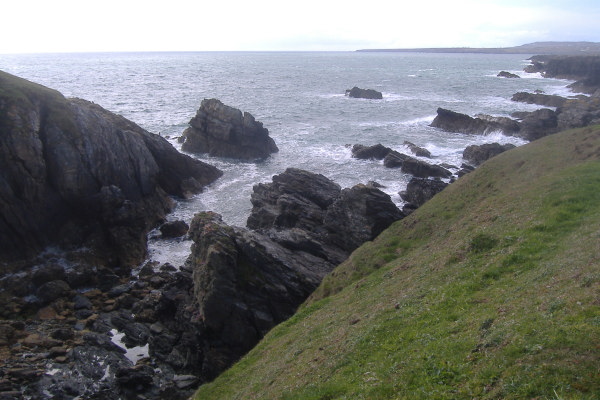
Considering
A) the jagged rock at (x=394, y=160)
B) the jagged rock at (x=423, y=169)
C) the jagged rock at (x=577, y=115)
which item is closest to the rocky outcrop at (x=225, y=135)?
the jagged rock at (x=394, y=160)

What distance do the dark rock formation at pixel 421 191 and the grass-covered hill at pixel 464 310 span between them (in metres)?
14.1

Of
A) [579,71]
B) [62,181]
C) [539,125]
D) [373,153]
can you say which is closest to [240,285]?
[62,181]

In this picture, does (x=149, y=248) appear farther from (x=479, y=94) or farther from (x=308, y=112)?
(x=479, y=94)

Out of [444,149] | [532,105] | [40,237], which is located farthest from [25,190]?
[532,105]

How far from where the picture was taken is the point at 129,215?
4453 cm

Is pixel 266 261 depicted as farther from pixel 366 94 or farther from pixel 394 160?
pixel 366 94

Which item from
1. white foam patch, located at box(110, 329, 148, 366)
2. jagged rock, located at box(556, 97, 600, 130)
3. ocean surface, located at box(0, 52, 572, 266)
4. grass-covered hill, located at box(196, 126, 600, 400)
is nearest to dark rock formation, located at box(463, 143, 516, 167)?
ocean surface, located at box(0, 52, 572, 266)

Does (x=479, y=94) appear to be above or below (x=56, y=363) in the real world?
above

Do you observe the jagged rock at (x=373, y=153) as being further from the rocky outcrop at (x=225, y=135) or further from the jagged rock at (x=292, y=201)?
the jagged rock at (x=292, y=201)

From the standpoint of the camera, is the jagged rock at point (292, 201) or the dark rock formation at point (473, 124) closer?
the jagged rock at point (292, 201)

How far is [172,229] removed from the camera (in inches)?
1882

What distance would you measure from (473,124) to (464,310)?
79.2 meters

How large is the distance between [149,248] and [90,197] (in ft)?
24.4

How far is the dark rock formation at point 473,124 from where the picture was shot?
275 ft
